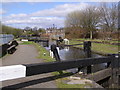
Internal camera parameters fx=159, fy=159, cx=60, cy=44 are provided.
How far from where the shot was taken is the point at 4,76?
335 centimetres

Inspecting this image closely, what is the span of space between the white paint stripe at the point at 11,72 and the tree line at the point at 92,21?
33.7m

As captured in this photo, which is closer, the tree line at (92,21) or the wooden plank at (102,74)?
the wooden plank at (102,74)

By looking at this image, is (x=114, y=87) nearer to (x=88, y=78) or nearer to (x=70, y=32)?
(x=88, y=78)

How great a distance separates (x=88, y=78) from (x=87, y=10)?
40.8m

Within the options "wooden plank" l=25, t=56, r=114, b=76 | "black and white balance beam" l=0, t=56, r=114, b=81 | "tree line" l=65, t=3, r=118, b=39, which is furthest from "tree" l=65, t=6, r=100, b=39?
"black and white balance beam" l=0, t=56, r=114, b=81

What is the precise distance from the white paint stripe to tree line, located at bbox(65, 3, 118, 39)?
33652 mm

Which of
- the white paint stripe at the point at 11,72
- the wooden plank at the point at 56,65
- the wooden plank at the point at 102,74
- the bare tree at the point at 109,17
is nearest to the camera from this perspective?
the white paint stripe at the point at 11,72

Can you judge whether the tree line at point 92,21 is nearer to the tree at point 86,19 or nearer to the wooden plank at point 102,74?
the tree at point 86,19

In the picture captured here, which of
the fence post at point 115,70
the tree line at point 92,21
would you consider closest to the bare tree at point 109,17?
the tree line at point 92,21

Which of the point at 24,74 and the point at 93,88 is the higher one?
the point at 24,74

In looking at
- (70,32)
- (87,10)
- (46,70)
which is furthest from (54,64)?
(70,32)

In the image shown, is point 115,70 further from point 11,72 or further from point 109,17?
point 109,17

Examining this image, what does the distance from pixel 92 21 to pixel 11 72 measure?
40.0 metres

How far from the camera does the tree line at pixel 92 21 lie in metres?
37.1
